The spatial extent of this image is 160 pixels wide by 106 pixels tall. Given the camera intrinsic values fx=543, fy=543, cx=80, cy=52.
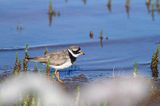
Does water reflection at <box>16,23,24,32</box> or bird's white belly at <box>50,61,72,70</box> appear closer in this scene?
bird's white belly at <box>50,61,72,70</box>

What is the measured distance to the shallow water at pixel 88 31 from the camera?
12117mm

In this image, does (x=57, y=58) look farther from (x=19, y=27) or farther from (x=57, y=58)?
(x=19, y=27)

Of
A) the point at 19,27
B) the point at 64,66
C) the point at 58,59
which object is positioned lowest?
the point at 64,66

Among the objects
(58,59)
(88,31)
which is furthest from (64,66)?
(88,31)

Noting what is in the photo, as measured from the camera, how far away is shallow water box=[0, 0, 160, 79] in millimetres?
12117

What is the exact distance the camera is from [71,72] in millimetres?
11484

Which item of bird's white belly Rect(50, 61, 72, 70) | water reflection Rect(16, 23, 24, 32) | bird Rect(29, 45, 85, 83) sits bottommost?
bird's white belly Rect(50, 61, 72, 70)

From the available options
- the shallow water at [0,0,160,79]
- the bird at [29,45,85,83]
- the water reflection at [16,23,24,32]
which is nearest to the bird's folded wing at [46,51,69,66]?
the bird at [29,45,85,83]

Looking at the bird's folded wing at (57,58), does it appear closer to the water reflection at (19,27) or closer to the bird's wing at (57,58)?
the bird's wing at (57,58)

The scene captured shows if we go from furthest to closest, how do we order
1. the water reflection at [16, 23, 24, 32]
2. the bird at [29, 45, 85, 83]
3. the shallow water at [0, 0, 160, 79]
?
the water reflection at [16, 23, 24, 32] → the shallow water at [0, 0, 160, 79] → the bird at [29, 45, 85, 83]

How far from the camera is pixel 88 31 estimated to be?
1495 cm

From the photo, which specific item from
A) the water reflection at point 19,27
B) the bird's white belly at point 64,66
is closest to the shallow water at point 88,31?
the water reflection at point 19,27

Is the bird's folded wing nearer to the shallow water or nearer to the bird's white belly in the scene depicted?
the bird's white belly

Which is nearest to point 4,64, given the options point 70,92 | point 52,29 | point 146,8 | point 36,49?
point 36,49
